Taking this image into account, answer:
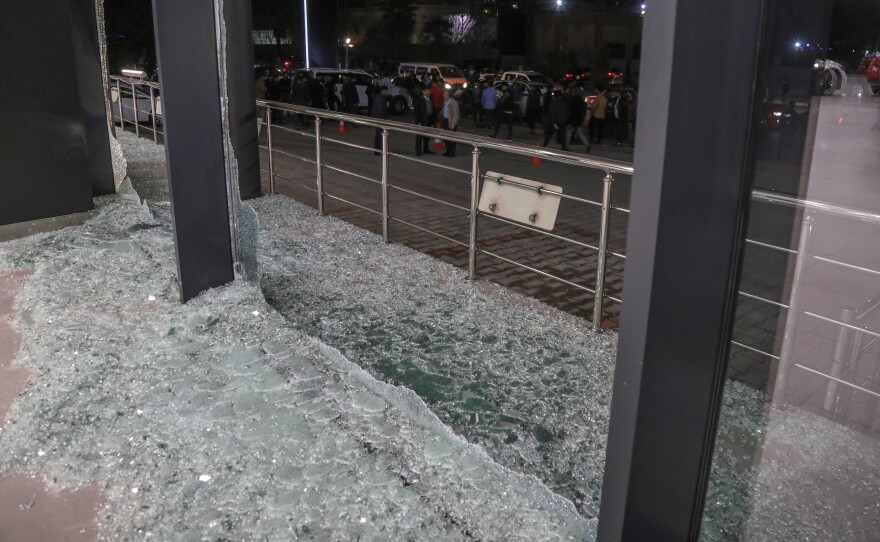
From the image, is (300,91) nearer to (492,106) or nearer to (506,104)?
(492,106)

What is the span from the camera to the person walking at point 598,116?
566 inches

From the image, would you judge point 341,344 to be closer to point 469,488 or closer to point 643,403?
point 469,488

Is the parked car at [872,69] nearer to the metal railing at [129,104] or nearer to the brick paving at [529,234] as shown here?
the brick paving at [529,234]

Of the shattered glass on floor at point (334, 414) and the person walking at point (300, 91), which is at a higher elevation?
the person walking at point (300, 91)

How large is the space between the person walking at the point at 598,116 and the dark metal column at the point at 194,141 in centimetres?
1136

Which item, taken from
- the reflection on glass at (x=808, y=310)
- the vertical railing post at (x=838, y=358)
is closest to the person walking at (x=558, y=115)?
the reflection on glass at (x=808, y=310)

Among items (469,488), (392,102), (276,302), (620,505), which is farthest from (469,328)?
(392,102)

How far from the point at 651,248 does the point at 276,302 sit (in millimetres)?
3197

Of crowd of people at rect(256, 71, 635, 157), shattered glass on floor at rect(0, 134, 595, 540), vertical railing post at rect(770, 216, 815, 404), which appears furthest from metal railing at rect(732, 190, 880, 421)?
crowd of people at rect(256, 71, 635, 157)

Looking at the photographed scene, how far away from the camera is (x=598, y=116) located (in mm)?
14594

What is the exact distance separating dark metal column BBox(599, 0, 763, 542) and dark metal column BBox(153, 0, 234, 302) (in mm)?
3000

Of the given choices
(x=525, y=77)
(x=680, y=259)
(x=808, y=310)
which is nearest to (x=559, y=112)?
(x=525, y=77)

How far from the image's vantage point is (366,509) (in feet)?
7.55

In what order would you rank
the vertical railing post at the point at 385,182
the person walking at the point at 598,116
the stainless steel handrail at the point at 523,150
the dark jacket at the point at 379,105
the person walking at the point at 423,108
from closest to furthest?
the stainless steel handrail at the point at 523,150 → the vertical railing post at the point at 385,182 → the dark jacket at the point at 379,105 → the person walking at the point at 423,108 → the person walking at the point at 598,116
